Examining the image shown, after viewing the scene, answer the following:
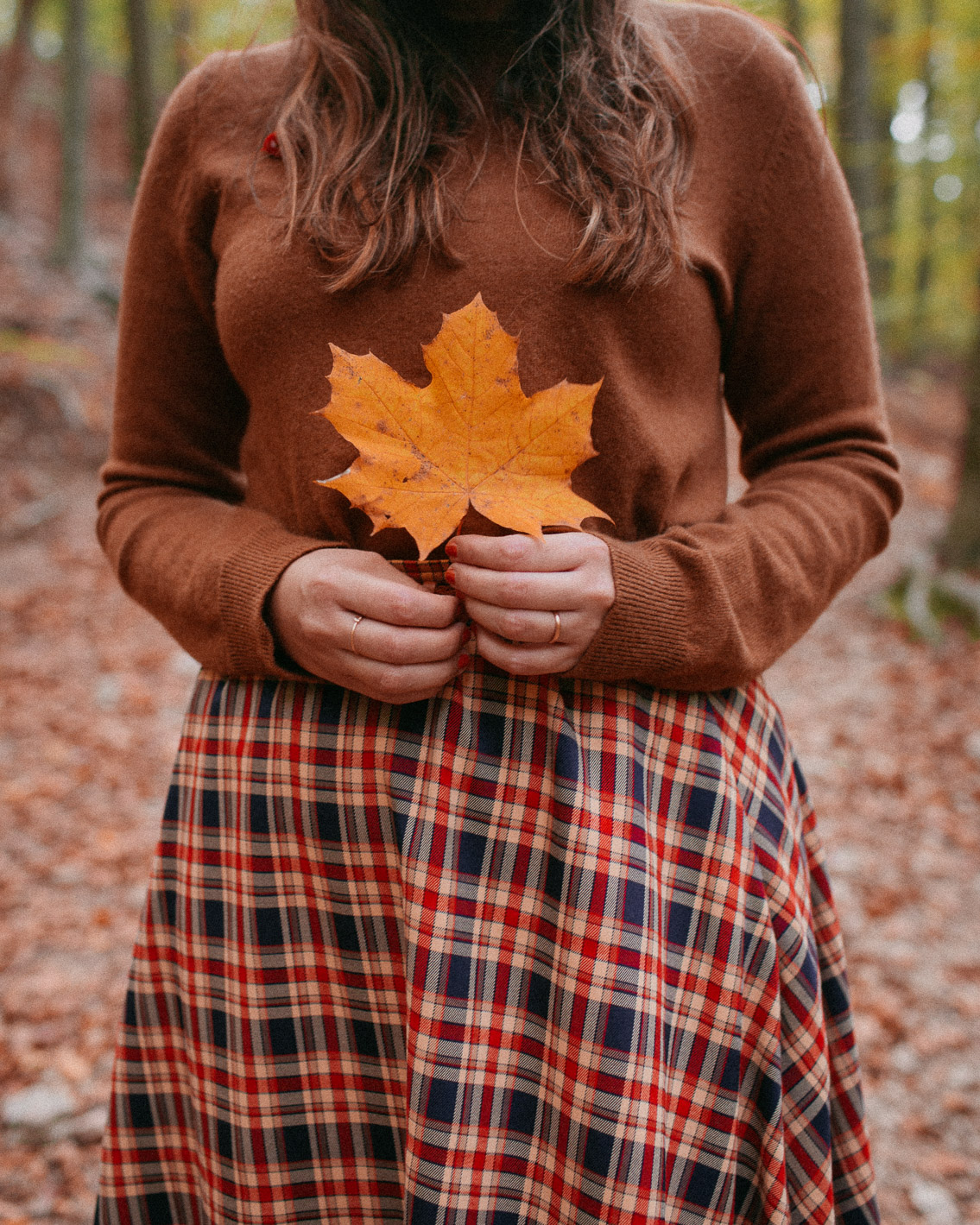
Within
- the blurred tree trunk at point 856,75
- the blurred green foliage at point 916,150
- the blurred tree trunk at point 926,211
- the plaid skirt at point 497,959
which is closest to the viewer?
the plaid skirt at point 497,959

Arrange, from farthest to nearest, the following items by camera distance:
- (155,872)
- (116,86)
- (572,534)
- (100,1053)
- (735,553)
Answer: (116,86)
(100,1053)
(155,872)
(735,553)
(572,534)

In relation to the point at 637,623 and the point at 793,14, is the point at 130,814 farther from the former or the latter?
the point at 793,14

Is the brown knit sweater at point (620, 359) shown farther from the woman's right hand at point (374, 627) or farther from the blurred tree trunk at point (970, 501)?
the blurred tree trunk at point (970, 501)

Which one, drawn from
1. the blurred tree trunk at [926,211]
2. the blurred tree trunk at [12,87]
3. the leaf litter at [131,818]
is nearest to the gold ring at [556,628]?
the leaf litter at [131,818]

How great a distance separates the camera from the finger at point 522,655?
896mm

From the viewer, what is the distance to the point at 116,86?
Result: 17.3m

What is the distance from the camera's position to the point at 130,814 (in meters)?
3.33

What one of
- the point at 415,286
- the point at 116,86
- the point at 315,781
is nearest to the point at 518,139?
the point at 415,286

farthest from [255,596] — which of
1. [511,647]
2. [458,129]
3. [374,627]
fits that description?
[458,129]

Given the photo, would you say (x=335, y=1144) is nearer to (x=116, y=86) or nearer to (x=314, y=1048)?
(x=314, y=1048)

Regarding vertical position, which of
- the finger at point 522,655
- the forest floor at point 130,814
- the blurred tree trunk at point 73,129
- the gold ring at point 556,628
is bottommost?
the forest floor at point 130,814

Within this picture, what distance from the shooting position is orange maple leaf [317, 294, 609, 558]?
83cm

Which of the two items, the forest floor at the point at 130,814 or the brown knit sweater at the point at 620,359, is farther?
the forest floor at the point at 130,814

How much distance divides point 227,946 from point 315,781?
27 cm
